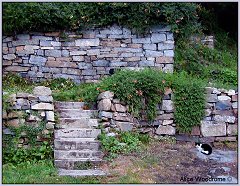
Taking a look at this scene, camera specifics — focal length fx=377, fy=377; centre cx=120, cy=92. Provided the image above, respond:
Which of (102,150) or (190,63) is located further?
(190,63)

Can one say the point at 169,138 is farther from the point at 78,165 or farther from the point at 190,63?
the point at 190,63

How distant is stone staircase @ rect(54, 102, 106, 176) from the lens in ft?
20.8

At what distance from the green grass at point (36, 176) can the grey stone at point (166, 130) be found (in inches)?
108

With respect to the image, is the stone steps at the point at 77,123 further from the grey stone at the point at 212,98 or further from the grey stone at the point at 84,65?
the grey stone at the point at 84,65

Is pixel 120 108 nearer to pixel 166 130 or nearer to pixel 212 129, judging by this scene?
pixel 166 130

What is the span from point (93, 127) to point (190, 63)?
475 cm

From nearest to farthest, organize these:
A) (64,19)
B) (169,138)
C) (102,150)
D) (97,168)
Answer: (97,168)
(102,150)
(169,138)
(64,19)

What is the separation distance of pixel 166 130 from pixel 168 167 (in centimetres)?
189

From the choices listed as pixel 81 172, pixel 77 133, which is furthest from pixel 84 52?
pixel 81 172

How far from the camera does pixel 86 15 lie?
35.1 feet

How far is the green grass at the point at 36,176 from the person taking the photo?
18.4 feet

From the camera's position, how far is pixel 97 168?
20.7 ft

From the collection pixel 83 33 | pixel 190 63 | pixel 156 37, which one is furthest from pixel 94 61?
pixel 190 63

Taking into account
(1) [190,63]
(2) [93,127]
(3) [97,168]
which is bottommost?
(3) [97,168]
